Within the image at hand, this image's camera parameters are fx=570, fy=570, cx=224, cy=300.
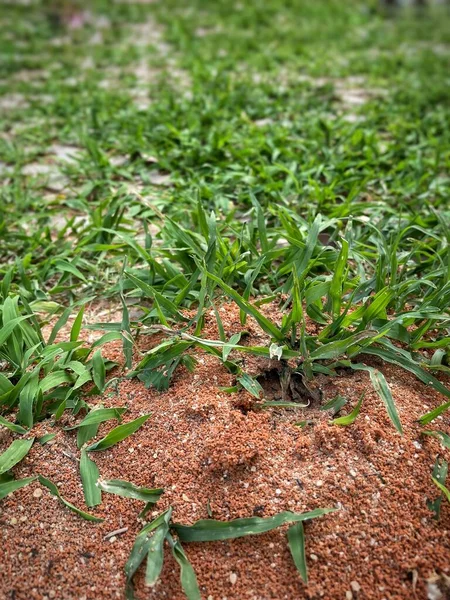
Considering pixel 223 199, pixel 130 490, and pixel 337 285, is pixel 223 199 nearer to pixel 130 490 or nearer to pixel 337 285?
pixel 337 285

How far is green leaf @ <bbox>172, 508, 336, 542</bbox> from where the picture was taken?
1350 millimetres

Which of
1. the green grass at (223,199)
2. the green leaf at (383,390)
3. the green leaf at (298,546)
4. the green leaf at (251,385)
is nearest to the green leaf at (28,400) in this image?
the green grass at (223,199)

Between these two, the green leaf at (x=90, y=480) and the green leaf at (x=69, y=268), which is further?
the green leaf at (x=69, y=268)


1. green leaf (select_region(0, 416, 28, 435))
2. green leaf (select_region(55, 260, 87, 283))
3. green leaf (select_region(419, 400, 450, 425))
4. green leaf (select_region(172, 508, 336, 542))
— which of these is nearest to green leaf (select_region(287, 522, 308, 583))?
green leaf (select_region(172, 508, 336, 542))

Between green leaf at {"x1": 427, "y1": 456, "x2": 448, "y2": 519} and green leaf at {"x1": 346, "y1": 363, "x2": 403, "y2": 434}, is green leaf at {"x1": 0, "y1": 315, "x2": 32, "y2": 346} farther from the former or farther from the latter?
green leaf at {"x1": 427, "y1": 456, "x2": 448, "y2": 519}

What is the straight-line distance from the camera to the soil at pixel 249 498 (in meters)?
1.32

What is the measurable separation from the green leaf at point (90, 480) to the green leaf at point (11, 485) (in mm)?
136

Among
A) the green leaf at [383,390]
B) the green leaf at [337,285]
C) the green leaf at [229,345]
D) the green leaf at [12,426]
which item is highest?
the green leaf at [337,285]

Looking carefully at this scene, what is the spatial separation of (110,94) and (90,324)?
8.60 ft

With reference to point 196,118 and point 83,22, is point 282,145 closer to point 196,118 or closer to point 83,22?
point 196,118

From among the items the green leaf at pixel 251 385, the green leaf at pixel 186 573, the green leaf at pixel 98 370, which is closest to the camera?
the green leaf at pixel 186 573

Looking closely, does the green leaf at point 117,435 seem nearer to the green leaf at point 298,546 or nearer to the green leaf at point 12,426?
the green leaf at point 12,426

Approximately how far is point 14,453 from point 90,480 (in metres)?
0.23

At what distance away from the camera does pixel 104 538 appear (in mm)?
1399
